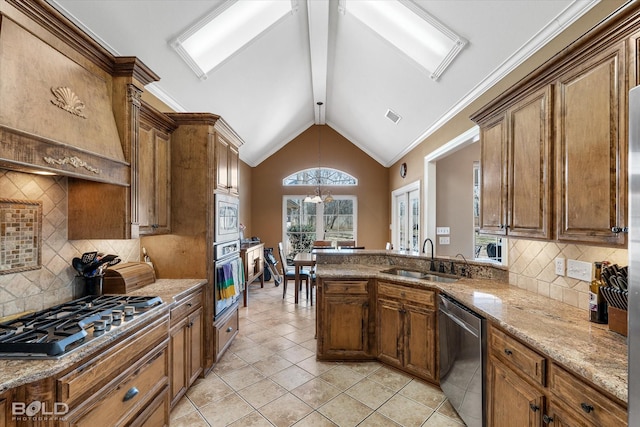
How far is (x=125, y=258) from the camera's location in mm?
2457

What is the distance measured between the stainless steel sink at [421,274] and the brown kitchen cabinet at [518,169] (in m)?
0.65

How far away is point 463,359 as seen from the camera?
2.01 meters

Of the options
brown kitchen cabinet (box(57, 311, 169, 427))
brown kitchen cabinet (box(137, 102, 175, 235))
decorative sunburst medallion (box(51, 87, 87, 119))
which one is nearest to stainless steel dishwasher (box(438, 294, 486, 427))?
brown kitchen cabinet (box(57, 311, 169, 427))

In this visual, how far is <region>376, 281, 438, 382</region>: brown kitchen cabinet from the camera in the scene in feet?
8.02

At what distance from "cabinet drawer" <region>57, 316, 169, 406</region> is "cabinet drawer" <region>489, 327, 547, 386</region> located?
6.74 feet

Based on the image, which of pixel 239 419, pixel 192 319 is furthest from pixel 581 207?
pixel 192 319

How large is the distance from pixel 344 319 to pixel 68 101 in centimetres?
267

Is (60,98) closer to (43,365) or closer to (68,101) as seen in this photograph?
(68,101)

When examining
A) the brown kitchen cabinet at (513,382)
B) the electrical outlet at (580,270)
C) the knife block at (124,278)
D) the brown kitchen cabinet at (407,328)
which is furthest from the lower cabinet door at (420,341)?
the knife block at (124,278)

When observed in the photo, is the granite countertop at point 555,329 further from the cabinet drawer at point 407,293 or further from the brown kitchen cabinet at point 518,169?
the brown kitchen cabinet at point 518,169

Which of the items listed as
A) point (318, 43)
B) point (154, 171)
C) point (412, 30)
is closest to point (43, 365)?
Result: point (154, 171)

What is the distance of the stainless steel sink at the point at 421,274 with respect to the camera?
109 inches

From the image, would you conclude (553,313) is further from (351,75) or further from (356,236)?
(356,236)

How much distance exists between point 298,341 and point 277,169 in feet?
14.8
